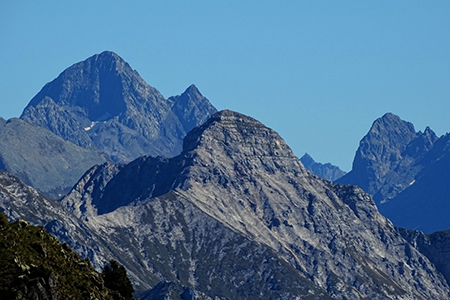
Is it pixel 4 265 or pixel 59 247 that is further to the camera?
pixel 59 247

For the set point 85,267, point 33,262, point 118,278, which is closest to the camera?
point 33,262

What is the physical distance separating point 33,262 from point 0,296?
11361 mm

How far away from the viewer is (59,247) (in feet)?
479

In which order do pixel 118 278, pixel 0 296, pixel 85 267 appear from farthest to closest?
1. pixel 118 278
2. pixel 85 267
3. pixel 0 296

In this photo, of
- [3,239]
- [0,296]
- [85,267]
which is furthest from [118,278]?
[0,296]

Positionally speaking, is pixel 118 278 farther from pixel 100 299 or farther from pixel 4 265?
pixel 4 265

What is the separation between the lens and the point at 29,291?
4828 inches

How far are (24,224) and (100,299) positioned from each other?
711 inches

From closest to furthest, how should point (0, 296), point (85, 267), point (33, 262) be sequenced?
1. point (0, 296)
2. point (33, 262)
3. point (85, 267)

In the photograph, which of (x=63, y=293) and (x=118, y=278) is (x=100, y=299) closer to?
(x=63, y=293)

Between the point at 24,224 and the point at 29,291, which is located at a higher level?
the point at 24,224

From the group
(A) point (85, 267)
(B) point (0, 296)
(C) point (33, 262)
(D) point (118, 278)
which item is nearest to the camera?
(B) point (0, 296)

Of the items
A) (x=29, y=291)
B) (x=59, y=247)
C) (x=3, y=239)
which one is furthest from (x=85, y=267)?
(x=29, y=291)

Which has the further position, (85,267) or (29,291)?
(85,267)
